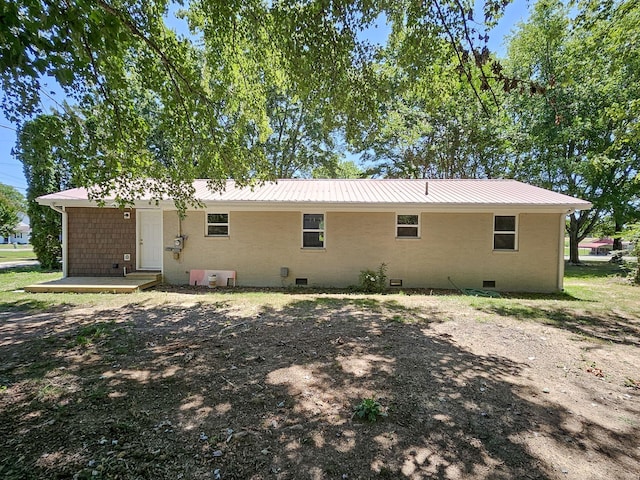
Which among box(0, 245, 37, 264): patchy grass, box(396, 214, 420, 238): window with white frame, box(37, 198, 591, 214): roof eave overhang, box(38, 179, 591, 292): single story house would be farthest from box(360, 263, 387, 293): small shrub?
box(0, 245, 37, 264): patchy grass

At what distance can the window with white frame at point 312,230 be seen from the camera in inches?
376

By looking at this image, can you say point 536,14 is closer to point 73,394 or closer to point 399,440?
point 399,440

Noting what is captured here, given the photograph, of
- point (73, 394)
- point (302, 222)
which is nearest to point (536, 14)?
point (302, 222)

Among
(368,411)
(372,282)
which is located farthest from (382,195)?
(368,411)

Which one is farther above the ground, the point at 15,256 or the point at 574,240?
the point at 574,240

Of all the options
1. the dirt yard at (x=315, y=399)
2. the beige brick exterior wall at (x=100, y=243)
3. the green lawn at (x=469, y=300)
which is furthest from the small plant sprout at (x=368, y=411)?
the beige brick exterior wall at (x=100, y=243)

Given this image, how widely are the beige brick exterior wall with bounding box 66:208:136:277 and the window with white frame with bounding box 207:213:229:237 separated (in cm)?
252

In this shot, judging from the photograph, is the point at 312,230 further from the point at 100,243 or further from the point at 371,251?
the point at 100,243

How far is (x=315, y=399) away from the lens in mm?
2965

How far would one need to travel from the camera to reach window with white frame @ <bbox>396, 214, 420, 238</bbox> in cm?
940

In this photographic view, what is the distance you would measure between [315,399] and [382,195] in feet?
25.1

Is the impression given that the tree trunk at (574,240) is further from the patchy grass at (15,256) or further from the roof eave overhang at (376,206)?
the patchy grass at (15,256)

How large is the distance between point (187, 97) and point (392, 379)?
550 centimetres

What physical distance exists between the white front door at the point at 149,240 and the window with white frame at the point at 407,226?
24.2 feet
